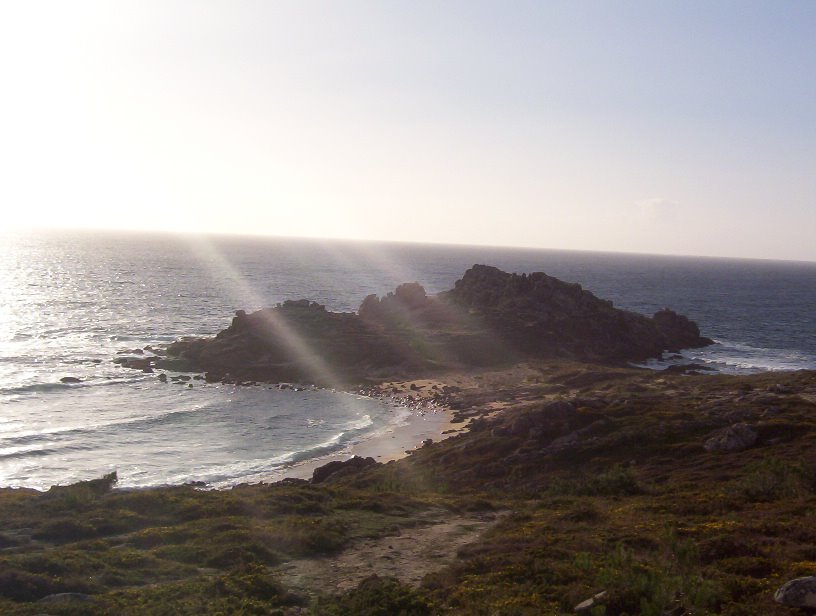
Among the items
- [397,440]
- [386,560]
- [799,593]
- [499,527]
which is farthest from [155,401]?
[799,593]

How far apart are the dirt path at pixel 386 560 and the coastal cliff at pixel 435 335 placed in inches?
1916

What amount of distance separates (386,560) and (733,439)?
22594mm

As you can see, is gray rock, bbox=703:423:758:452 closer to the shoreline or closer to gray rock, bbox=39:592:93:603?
the shoreline

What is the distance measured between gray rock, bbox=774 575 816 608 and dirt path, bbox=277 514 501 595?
9.06 metres

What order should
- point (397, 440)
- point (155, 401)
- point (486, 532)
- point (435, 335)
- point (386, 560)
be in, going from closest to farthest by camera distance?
point (386, 560), point (486, 532), point (397, 440), point (155, 401), point (435, 335)

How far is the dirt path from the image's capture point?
767 inches

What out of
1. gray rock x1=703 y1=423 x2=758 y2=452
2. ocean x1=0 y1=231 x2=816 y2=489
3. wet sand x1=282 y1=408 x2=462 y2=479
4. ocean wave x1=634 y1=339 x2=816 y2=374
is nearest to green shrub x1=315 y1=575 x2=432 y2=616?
gray rock x1=703 y1=423 x2=758 y2=452

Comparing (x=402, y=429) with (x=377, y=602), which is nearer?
(x=377, y=602)

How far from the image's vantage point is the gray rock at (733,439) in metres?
35.4

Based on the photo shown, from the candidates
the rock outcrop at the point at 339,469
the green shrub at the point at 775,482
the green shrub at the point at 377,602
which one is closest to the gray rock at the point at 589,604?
the green shrub at the point at 377,602

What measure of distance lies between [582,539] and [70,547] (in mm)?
16174

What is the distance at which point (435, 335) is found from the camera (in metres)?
85.7

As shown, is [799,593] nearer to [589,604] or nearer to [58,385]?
[589,604]

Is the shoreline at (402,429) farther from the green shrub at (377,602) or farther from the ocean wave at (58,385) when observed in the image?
the green shrub at (377,602)
